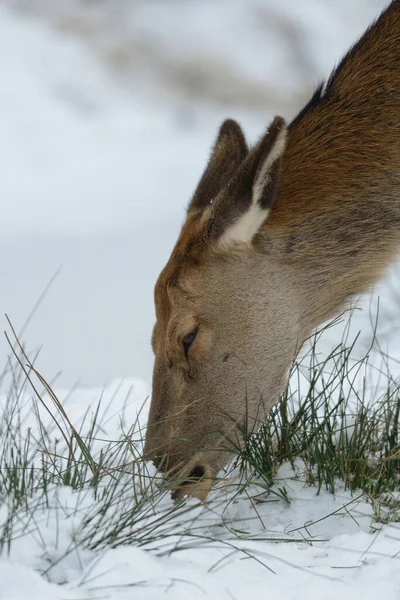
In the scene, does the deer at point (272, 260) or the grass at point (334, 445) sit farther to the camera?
the deer at point (272, 260)

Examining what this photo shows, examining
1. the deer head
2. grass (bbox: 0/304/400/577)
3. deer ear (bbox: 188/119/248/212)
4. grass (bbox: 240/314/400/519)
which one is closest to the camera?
grass (bbox: 0/304/400/577)

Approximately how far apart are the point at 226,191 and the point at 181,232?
47 cm

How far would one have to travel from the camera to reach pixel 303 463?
4.52 m

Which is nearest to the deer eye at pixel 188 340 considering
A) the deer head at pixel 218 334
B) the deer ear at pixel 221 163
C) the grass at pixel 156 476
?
the deer head at pixel 218 334

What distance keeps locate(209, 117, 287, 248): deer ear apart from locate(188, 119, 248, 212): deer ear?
1.53ft

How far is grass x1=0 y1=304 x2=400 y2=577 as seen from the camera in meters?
3.29

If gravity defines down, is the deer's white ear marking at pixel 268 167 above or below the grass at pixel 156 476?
above

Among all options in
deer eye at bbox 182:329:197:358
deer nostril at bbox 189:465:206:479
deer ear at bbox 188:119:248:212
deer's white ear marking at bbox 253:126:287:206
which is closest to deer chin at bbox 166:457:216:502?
deer nostril at bbox 189:465:206:479

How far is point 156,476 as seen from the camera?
13.7ft

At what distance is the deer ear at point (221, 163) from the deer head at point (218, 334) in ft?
1.27

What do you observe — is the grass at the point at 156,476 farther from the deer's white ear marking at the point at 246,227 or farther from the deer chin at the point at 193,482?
the deer's white ear marking at the point at 246,227

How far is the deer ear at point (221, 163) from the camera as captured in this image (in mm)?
4867

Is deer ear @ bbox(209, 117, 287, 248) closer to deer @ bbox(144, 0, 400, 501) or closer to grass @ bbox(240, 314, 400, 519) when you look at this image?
deer @ bbox(144, 0, 400, 501)

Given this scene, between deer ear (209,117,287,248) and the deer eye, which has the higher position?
deer ear (209,117,287,248)
